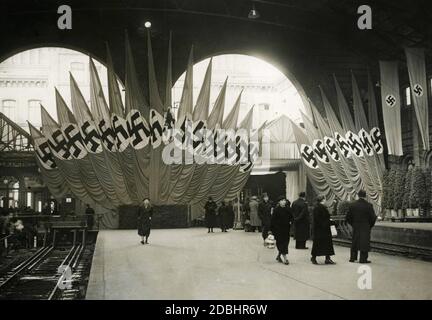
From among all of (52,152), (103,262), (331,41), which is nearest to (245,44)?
(331,41)

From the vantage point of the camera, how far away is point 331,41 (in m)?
25.8

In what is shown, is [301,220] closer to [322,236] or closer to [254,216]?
[322,236]

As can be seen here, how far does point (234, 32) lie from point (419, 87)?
10.9 meters

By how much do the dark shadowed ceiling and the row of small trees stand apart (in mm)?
5304

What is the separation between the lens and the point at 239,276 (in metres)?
9.56

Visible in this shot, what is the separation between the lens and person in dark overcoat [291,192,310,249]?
563 inches

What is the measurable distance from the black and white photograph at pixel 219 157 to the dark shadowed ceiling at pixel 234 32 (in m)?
0.07

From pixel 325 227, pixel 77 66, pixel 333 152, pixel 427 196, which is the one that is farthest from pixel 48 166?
pixel 77 66

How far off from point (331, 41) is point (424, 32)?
20.6 ft

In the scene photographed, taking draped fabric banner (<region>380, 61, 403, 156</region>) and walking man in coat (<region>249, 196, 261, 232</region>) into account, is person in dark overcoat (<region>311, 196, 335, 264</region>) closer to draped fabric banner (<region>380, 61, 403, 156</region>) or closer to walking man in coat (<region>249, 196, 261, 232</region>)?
draped fabric banner (<region>380, 61, 403, 156</region>)

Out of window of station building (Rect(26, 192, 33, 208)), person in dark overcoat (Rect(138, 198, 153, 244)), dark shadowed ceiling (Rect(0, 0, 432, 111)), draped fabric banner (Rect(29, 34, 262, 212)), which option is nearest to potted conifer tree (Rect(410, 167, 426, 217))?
dark shadowed ceiling (Rect(0, 0, 432, 111))

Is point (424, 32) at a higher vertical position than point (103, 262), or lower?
higher
